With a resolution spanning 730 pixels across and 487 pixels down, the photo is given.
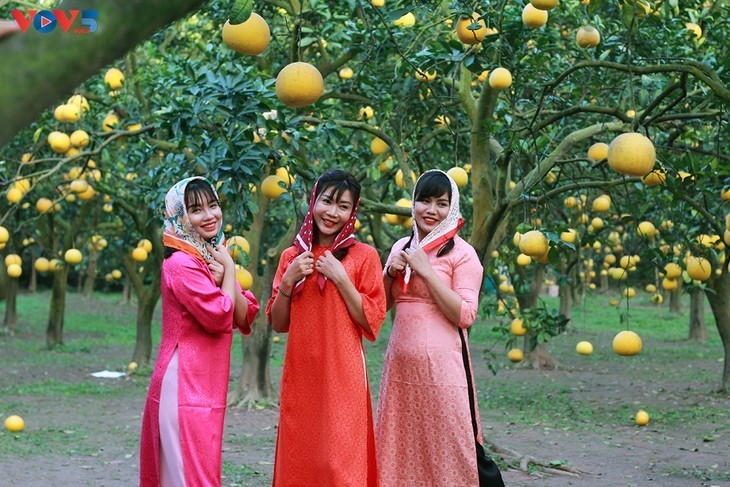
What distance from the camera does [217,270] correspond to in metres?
3.62

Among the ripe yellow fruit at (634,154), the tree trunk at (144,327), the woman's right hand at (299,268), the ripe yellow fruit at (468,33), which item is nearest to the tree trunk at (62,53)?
the woman's right hand at (299,268)

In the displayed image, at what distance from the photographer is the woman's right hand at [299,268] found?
343 centimetres

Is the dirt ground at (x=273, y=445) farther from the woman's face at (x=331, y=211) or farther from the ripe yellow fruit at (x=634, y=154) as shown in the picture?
the ripe yellow fruit at (x=634, y=154)

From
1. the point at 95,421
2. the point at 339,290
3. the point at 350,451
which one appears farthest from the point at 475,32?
the point at 95,421

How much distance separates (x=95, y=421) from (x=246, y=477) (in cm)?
317

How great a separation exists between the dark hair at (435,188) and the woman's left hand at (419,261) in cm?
13

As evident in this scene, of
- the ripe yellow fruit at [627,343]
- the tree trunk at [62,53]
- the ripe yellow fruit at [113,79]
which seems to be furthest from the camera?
the ripe yellow fruit at [113,79]

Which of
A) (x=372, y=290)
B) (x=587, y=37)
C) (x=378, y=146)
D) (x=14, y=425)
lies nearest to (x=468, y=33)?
(x=587, y=37)

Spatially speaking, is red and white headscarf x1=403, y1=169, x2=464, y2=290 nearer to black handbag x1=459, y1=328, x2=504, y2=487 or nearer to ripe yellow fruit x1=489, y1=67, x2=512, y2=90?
black handbag x1=459, y1=328, x2=504, y2=487

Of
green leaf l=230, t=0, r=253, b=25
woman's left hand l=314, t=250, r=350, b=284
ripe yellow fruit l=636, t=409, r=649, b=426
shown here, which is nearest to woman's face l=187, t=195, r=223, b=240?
woman's left hand l=314, t=250, r=350, b=284

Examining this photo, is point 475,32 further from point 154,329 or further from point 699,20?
point 154,329

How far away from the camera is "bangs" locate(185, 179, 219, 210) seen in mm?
3553

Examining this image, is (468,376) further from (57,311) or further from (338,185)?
(57,311)

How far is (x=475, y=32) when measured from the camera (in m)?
4.35
